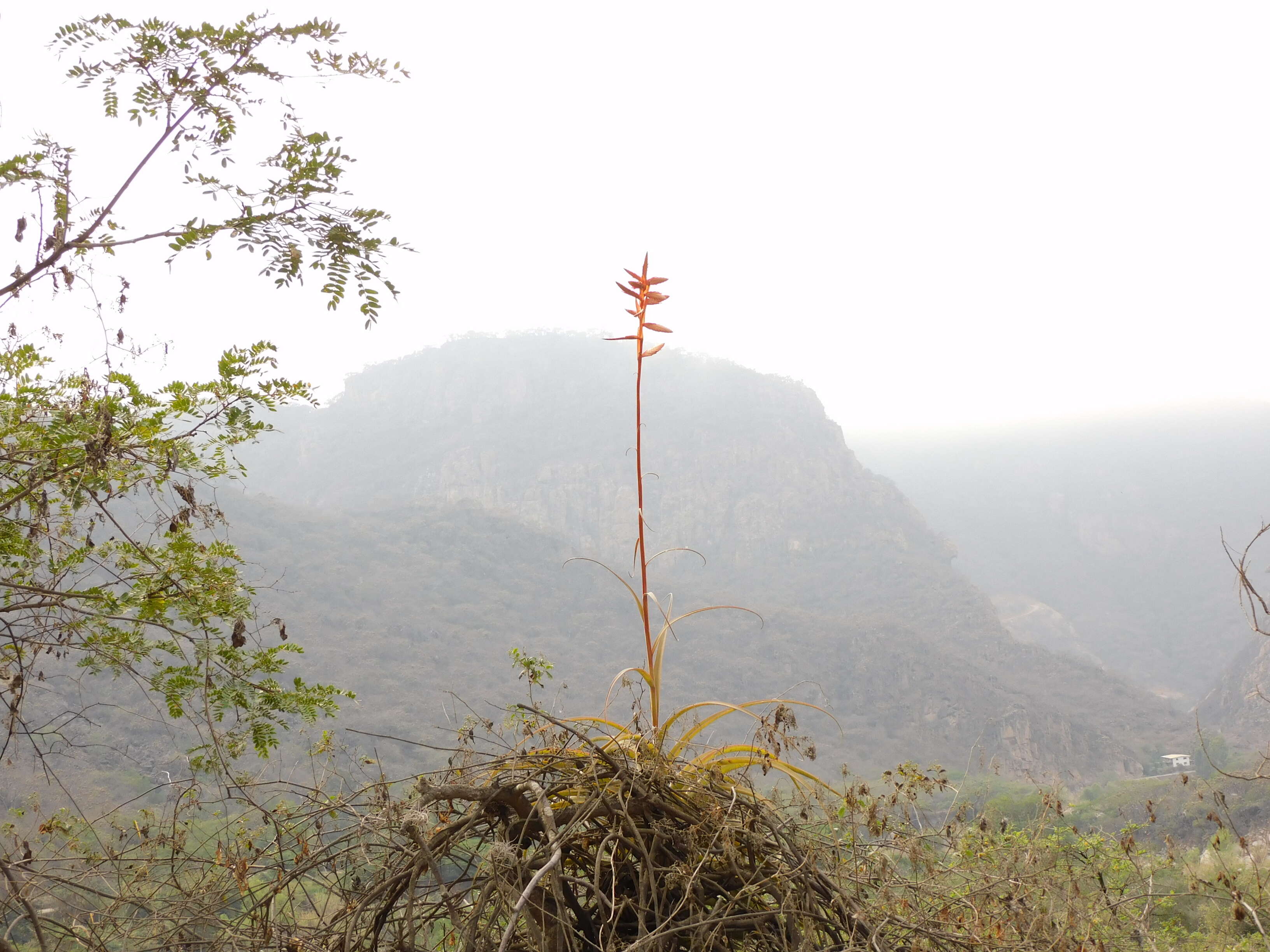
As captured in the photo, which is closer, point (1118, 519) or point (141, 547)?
point (141, 547)

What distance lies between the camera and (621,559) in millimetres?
57875

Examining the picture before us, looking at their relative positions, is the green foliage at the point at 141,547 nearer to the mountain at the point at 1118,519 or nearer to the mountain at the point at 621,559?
the mountain at the point at 621,559

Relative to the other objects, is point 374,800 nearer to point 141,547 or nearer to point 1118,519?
point 141,547

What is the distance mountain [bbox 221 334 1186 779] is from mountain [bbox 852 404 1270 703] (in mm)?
12199

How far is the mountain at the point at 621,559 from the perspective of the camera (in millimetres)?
38312

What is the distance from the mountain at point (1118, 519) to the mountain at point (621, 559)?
12.2 meters

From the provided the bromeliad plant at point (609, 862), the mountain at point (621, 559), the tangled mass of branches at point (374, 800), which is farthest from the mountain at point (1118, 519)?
the bromeliad plant at point (609, 862)

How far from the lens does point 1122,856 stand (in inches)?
187

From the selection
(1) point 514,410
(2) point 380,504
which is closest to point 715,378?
(1) point 514,410

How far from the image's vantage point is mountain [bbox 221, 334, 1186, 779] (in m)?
38.3

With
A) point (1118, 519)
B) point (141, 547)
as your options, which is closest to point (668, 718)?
point (141, 547)

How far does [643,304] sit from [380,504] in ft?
194

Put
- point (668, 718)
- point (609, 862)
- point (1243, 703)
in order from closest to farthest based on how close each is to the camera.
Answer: point (609, 862)
point (668, 718)
point (1243, 703)

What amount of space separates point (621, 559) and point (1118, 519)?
143 ft
